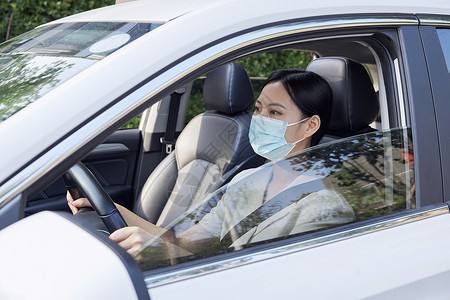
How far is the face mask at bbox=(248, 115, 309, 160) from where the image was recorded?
213 cm

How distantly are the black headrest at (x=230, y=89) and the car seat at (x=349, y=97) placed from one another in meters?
0.74

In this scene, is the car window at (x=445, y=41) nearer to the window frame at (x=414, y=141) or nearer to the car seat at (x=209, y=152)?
the window frame at (x=414, y=141)

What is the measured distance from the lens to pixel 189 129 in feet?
10.9

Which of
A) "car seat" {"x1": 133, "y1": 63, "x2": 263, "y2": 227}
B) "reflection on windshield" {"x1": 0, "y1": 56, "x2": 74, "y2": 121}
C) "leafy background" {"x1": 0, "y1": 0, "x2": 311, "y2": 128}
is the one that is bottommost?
"car seat" {"x1": 133, "y1": 63, "x2": 263, "y2": 227}

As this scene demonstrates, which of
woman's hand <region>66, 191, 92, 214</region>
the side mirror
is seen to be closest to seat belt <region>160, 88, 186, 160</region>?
woman's hand <region>66, 191, 92, 214</region>

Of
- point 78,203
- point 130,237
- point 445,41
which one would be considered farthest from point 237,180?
point 78,203

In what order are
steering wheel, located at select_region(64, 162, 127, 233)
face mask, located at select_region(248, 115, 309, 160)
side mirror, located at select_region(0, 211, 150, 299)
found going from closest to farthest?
side mirror, located at select_region(0, 211, 150, 299) → steering wheel, located at select_region(64, 162, 127, 233) → face mask, located at select_region(248, 115, 309, 160)

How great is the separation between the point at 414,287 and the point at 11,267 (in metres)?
0.89

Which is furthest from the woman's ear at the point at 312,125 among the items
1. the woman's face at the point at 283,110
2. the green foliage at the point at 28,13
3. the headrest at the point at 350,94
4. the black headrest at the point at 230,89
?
the green foliage at the point at 28,13

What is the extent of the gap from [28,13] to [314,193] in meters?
4.91

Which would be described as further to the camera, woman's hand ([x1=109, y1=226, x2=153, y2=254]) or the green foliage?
the green foliage

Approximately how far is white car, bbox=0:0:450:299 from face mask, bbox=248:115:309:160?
38 cm

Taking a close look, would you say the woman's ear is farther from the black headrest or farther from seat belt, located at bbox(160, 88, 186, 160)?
seat belt, located at bbox(160, 88, 186, 160)

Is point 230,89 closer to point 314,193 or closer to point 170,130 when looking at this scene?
point 170,130
